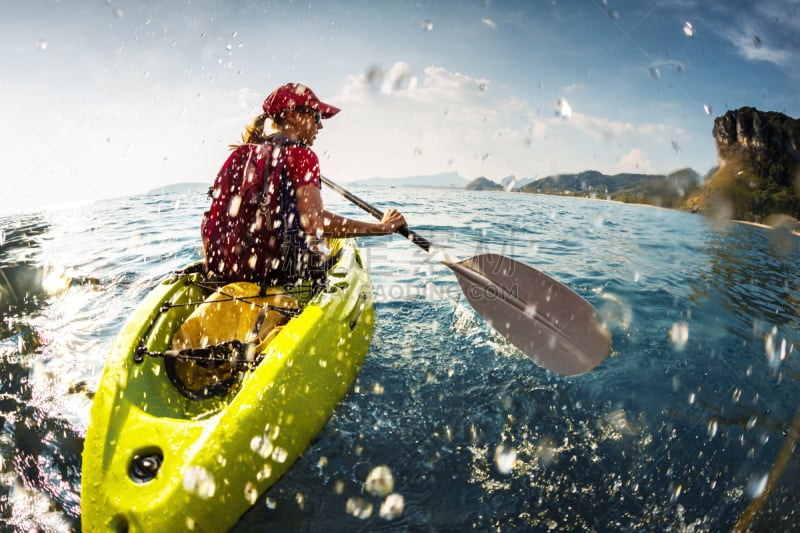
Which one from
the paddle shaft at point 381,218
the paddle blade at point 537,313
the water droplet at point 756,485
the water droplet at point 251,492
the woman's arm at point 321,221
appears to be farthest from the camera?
the paddle shaft at point 381,218

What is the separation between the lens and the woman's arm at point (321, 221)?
296 centimetres

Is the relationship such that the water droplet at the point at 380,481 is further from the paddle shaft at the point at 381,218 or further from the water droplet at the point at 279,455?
the paddle shaft at the point at 381,218

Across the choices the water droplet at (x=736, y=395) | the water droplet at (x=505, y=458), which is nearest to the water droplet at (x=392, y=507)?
the water droplet at (x=505, y=458)

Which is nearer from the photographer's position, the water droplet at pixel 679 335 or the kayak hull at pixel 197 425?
the kayak hull at pixel 197 425

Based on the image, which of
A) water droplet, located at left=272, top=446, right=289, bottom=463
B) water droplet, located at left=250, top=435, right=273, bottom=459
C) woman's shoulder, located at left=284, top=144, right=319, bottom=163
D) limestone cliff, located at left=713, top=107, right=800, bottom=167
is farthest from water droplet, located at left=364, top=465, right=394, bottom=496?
limestone cliff, located at left=713, top=107, right=800, bottom=167

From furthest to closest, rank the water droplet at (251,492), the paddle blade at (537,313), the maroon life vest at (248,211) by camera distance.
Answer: the paddle blade at (537,313) < the maroon life vest at (248,211) < the water droplet at (251,492)

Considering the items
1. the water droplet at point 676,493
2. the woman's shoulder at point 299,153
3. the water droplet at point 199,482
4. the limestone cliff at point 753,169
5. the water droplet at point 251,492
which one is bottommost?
the water droplet at point 676,493

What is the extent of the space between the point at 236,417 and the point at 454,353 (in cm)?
276

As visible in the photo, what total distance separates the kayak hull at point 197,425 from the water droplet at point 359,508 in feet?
1.49

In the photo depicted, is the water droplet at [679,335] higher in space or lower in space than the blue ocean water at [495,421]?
higher

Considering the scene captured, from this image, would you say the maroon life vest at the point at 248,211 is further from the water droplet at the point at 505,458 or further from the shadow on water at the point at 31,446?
the water droplet at the point at 505,458

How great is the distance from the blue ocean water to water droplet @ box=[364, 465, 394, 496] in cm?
5

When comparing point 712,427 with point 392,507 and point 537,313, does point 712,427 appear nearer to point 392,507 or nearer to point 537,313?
point 537,313

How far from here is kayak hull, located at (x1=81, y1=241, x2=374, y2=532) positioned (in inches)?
75.2
